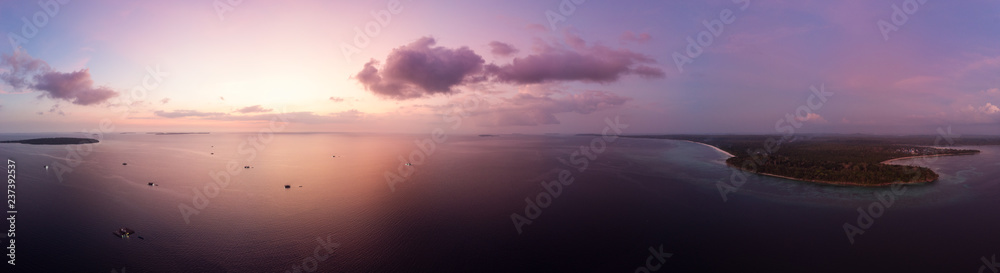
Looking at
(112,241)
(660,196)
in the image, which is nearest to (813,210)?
(660,196)

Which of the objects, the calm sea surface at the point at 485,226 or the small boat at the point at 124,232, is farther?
the small boat at the point at 124,232

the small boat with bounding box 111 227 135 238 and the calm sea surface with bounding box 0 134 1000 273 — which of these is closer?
the calm sea surface with bounding box 0 134 1000 273

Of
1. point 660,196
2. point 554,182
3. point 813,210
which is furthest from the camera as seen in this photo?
point 554,182

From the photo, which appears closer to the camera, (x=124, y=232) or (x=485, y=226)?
(x=124, y=232)

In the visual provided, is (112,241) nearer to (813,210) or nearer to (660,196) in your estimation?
(660,196)

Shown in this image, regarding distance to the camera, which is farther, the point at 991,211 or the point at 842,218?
the point at 991,211

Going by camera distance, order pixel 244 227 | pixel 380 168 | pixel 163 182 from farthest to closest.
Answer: pixel 380 168, pixel 163 182, pixel 244 227

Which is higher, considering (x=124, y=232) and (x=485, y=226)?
(x=124, y=232)

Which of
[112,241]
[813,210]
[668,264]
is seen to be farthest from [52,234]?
[813,210]
